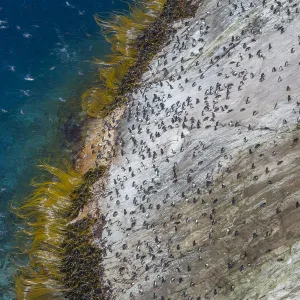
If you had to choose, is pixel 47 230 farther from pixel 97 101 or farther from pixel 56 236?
pixel 97 101

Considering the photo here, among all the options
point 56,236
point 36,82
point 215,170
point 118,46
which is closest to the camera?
point 215,170

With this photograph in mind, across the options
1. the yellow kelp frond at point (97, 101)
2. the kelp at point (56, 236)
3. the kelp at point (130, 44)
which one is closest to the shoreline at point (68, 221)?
the kelp at point (56, 236)

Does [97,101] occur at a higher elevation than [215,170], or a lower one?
higher

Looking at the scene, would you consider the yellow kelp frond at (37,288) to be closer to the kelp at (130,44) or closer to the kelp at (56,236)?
the kelp at (56,236)

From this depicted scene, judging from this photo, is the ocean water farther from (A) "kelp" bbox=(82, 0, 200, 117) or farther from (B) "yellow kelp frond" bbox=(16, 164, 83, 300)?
(B) "yellow kelp frond" bbox=(16, 164, 83, 300)

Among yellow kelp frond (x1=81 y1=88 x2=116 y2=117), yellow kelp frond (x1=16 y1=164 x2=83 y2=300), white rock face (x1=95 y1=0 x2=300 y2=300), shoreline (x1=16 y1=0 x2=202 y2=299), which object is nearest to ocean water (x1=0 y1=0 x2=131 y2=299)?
yellow kelp frond (x1=81 y1=88 x2=116 y2=117)

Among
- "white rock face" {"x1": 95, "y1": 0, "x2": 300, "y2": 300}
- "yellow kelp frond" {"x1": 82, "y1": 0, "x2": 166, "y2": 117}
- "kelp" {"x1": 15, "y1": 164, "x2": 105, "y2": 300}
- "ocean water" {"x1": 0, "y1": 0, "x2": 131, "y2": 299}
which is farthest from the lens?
"yellow kelp frond" {"x1": 82, "y1": 0, "x2": 166, "y2": 117}

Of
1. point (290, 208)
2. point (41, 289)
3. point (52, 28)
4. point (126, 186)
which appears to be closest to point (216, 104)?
point (126, 186)

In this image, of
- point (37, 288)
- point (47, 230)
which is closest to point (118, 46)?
point (47, 230)
